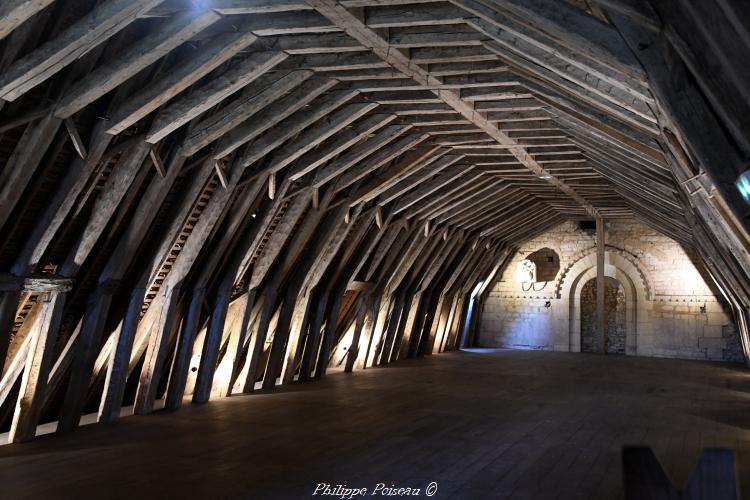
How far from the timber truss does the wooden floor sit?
860 millimetres

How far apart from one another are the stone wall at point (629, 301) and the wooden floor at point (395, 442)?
5254 mm

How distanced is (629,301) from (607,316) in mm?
1124

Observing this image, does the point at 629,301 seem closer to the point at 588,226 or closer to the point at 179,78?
the point at 588,226

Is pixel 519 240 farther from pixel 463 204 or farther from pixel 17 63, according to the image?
pixel 17 63

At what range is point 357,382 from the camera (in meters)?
9.54

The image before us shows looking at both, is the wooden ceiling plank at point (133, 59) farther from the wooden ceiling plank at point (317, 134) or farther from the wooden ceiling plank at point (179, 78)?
the wooden ceiling plank at point (317, 134)

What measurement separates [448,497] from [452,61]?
3417 mm

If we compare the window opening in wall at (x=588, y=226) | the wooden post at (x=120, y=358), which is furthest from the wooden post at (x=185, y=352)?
the window opening in wall at (x=588, y=226)

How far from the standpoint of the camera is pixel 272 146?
6.51m

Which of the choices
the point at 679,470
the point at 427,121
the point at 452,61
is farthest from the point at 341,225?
the point at 679,470

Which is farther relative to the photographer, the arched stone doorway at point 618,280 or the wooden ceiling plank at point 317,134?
the arched stone doorway at point 618,280

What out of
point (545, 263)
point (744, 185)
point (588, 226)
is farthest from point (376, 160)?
point (545, 263)

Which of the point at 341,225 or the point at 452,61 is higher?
the point at 452,61

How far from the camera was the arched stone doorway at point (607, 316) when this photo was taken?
16203 millimetres
